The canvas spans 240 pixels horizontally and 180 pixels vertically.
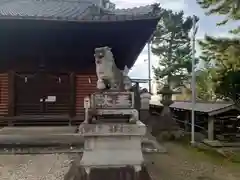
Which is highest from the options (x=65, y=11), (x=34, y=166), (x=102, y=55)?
(x=65, y=11)

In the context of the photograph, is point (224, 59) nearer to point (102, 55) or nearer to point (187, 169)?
point (187, 169)

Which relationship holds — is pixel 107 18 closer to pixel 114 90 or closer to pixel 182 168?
pixel 114 90

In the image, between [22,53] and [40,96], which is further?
[40,96]

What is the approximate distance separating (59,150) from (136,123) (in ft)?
8.22

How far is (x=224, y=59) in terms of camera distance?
10.2 meters

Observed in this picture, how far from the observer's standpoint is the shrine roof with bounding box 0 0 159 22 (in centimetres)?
674

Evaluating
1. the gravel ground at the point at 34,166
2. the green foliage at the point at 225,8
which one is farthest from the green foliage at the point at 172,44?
the gravel ground at the point at 34,166

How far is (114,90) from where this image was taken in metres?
5.41

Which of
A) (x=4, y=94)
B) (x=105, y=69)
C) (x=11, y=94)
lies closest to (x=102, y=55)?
(x=105, y=69)

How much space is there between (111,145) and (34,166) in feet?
6.24

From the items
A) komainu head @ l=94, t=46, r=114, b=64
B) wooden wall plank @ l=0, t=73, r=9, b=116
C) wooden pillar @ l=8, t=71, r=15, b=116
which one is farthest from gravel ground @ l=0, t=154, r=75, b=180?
wooden wall plank @ l=0, t=73, r=9, b=116

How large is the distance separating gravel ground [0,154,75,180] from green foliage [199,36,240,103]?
6.22m

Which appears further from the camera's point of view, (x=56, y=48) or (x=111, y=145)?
(x=56, y=48)

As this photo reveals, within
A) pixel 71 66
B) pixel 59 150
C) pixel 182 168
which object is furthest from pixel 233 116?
pixel 59 150
